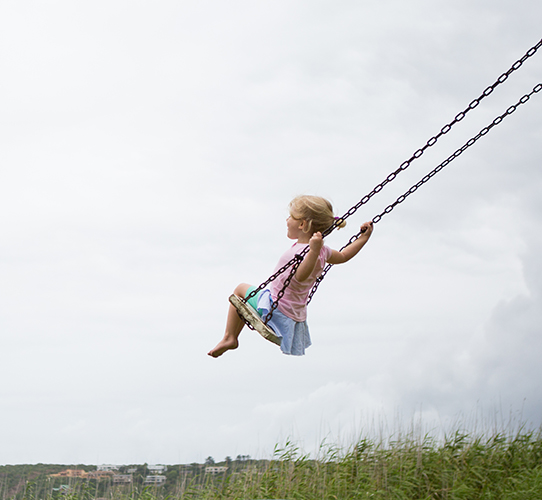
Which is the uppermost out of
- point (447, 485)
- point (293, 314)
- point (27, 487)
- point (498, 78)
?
point (498, 78)

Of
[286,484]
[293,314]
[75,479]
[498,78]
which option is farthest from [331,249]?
[75,479]

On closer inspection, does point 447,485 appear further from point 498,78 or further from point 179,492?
point 498,78

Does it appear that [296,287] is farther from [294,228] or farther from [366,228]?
[366,228]

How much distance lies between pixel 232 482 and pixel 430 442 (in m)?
2.99

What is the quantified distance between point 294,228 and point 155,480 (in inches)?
188

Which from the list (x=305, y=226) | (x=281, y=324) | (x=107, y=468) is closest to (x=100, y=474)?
(x=107, y=468)

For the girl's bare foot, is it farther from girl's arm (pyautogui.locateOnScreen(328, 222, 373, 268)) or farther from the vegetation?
the vegetation

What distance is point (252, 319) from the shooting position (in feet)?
14.6

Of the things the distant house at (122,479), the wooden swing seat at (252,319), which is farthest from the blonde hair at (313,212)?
the distant house at (122,479)

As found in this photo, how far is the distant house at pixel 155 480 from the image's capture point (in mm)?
7731

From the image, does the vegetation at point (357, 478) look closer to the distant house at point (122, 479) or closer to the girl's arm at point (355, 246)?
the distant house at point (122, 479)

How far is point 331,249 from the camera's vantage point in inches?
186

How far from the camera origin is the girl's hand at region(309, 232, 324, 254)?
4.24 m

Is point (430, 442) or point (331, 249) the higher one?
point (331, 249)
